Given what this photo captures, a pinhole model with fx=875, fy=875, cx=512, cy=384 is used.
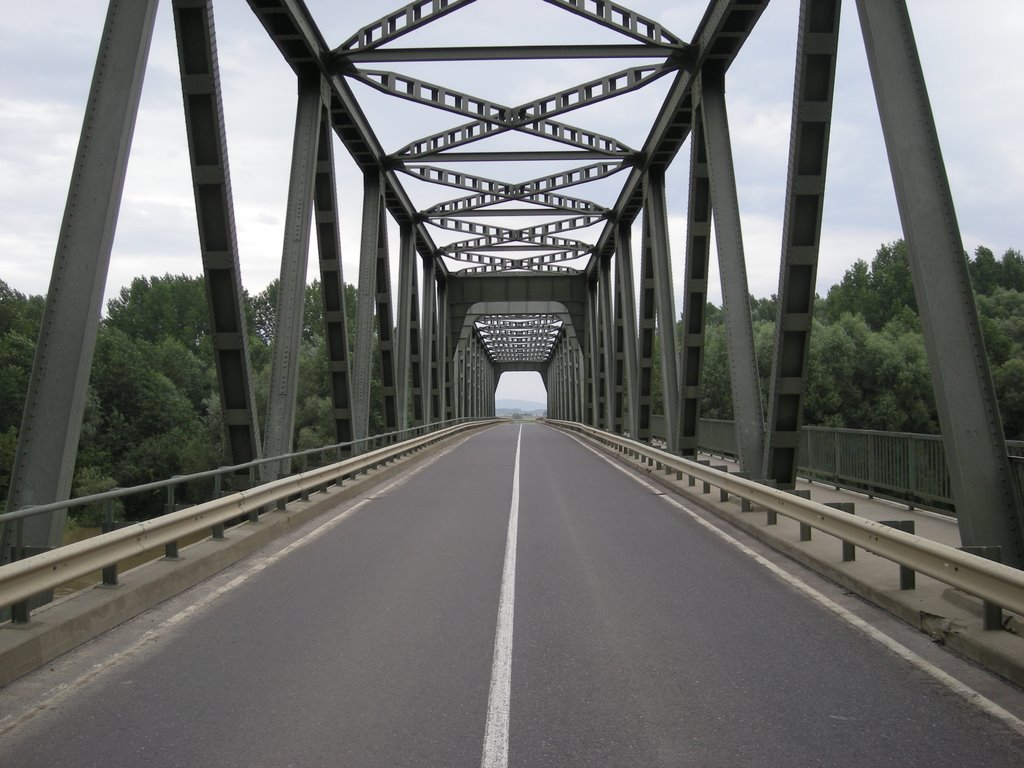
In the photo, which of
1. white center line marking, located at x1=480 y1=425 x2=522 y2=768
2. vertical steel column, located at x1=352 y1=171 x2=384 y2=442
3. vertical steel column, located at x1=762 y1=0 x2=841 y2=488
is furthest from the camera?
vertical steel column, located at x1=352 y1=171 x2=384 y2=442

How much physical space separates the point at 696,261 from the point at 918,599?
12.5 metres

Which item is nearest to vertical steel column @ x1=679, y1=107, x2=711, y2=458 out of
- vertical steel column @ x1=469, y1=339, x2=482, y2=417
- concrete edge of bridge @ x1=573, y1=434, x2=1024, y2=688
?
concrete edge of bridge @ x1=573, y1=434, x2=1024, y2=688

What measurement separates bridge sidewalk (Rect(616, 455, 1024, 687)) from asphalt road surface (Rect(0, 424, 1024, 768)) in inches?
17.5

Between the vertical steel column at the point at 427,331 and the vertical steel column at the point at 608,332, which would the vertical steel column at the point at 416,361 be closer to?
the vertical steel column at the point at 427,331

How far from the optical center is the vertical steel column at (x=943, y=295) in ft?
22.7

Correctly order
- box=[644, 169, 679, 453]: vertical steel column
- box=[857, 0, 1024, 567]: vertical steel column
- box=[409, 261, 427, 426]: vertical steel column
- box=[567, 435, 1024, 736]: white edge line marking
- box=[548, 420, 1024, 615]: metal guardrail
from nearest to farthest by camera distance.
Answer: box=[567, 435, 1024, 736]: white edge line marking < box=[548, 420, 1024, 615]: metal guardrail < box=[857, 0, 1024, 567]: vertical steel column < box=[644, 169, 679, 453]: vertical steel column < box=[409, 261, 427, 426]: vertical steel column

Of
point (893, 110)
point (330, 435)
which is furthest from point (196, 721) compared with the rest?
point (330, 435)

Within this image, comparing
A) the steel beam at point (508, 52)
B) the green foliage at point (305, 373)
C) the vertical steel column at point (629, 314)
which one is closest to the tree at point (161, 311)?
the green foliage at point (305, 373)

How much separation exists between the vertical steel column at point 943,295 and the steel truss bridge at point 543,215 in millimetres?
17

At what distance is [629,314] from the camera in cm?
3156

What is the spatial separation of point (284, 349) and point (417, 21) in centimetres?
664

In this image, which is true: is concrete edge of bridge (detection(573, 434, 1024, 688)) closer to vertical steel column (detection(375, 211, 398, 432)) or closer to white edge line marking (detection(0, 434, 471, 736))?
white edge line marking (detection(0, 434, 471, 736))

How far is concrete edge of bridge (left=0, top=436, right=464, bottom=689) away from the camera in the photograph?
17.3 feet

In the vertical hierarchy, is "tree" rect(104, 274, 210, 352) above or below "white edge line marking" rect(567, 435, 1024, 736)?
above
